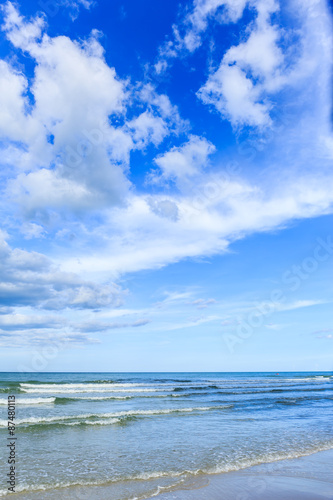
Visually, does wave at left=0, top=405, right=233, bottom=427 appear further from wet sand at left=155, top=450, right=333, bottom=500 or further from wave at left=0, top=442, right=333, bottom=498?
wet sand at left=155, top=450, right=333, bottom=500

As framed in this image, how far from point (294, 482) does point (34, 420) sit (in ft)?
43.5

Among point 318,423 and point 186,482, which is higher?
point 186,482

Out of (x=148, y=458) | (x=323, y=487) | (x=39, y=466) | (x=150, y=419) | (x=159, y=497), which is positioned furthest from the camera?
(x=150, y=419)

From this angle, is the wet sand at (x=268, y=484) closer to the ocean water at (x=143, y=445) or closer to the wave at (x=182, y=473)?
the wave at (x=182, y=473)

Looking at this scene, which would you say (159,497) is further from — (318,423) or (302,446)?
(318,423)

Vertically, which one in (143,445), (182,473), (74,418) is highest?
(182,473)

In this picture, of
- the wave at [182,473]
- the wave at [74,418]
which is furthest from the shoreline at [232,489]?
the wave at [74,418]

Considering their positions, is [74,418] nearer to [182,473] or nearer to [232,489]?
[182,473]

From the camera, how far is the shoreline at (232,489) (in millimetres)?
6891

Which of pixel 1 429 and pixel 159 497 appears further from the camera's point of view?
pixel 1 429

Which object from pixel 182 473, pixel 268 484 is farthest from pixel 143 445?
pixel 268 484

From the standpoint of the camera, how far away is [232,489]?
736 cm

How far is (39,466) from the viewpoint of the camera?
29.7ft

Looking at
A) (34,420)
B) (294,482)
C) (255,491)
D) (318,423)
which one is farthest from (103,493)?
(318,423)
